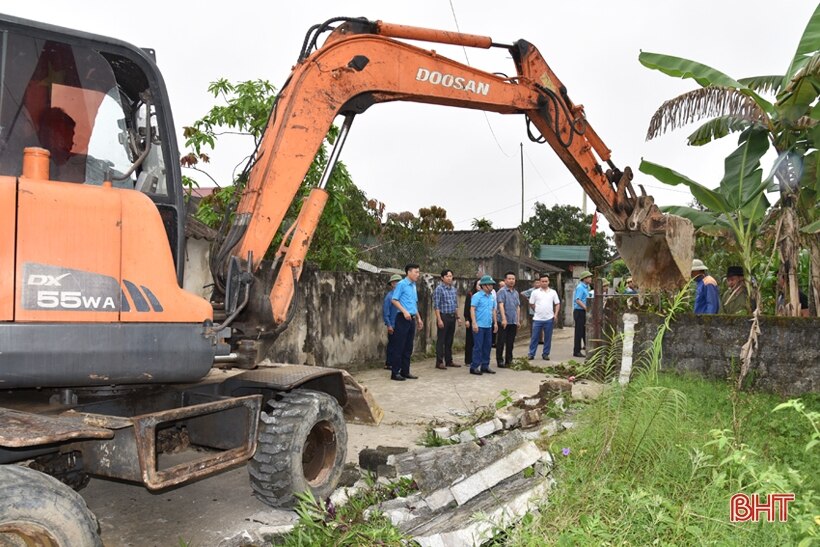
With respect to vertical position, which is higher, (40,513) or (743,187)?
(743,187)

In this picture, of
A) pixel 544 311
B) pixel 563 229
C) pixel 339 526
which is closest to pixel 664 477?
pixel 339 526

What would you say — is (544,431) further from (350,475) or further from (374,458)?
(350,475)

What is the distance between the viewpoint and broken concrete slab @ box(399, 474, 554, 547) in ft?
12.1

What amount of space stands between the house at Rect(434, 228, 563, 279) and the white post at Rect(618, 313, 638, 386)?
53.4ft

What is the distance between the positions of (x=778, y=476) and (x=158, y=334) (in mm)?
3157

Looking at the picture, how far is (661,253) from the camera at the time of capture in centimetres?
799

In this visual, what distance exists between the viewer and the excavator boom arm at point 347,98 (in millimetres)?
4715

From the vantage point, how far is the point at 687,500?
4.09 metres

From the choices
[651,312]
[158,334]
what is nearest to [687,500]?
[158,334]

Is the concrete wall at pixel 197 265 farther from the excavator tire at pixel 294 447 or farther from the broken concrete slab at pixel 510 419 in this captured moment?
the excavator tire at pixel 294 447

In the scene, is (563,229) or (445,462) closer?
(445,462)

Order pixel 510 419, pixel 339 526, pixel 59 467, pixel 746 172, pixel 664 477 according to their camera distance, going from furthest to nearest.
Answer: pixel 746 172, pixel 510 419, pixel 664 477, pixel 59 467, pixel 339 526

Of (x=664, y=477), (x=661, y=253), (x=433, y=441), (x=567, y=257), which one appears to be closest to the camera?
(x=664, y=477)

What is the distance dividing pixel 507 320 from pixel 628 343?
4.21 m
